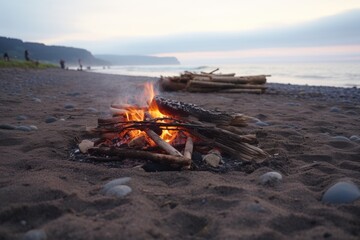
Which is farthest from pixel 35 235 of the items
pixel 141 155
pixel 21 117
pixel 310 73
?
pixel 310 73

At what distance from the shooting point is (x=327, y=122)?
5.64 m

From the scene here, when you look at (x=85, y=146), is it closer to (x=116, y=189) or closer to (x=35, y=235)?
(x=116, y=189)

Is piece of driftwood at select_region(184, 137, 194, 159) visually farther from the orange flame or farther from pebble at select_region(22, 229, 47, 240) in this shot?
pebble at select_region(22, 229, 47, 240)

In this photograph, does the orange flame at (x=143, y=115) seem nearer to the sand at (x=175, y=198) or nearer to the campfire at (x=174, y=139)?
the campfire at (x=174, y=139)

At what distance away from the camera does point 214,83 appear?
36.2ft

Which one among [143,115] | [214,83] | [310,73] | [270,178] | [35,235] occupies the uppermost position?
[310,73]

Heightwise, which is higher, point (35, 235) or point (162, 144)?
point (162, 144)

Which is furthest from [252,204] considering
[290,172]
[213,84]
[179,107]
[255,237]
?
[213,84]

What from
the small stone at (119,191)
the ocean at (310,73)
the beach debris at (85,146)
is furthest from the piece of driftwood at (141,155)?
the ocean at (310,73)

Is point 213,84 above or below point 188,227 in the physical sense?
above

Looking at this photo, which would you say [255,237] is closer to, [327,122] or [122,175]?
[122,175]

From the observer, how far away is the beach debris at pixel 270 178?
2781 mm

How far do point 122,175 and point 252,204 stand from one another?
1294mm

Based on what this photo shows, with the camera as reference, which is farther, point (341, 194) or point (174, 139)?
point (174, 139)
